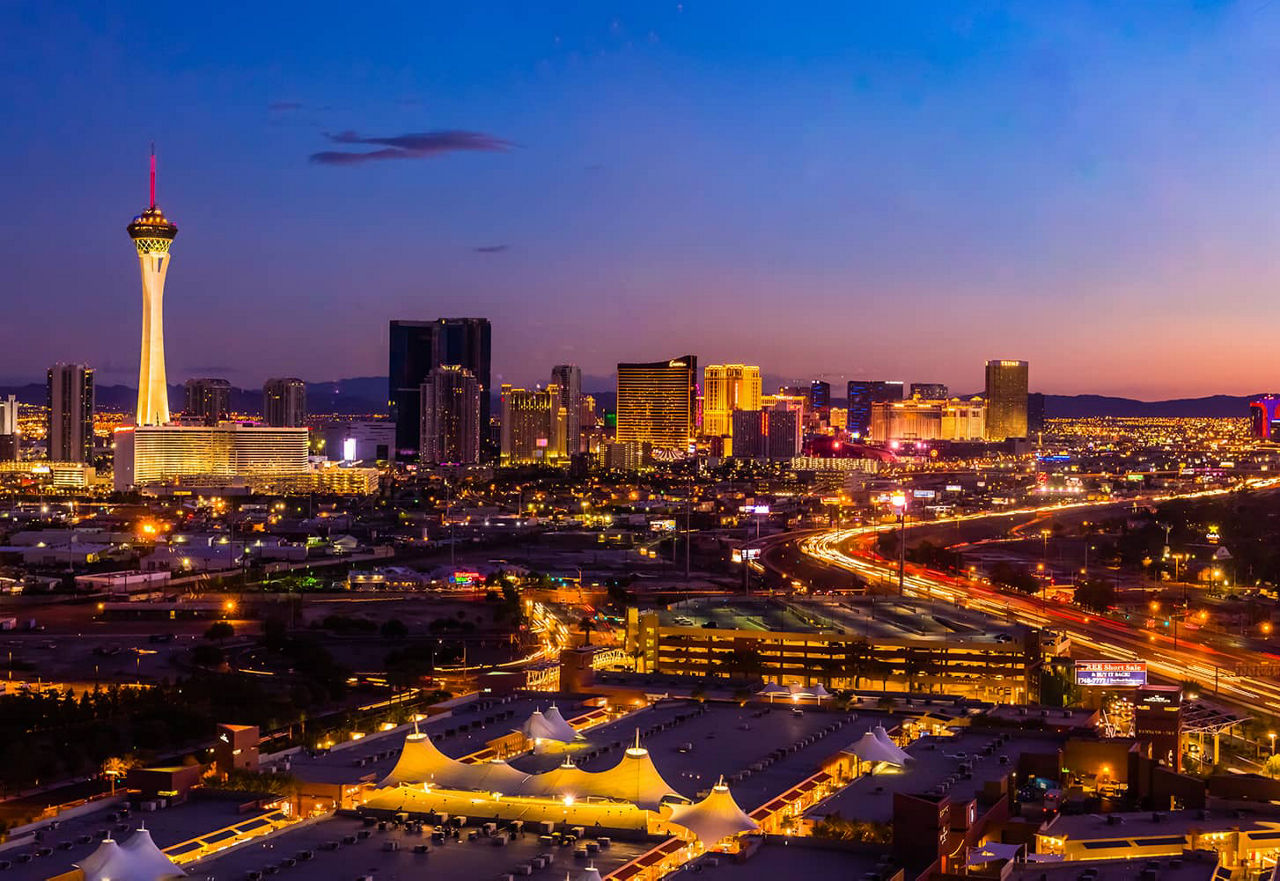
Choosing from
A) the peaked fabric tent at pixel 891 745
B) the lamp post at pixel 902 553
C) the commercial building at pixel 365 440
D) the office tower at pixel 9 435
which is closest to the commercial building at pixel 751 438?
the commercial building at pixel 365 440

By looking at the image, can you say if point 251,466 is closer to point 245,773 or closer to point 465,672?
point 465,672

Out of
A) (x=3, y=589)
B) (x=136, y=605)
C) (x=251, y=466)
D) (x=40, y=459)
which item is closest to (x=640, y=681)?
(x=136, y=605)

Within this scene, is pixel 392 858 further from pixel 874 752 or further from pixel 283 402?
pixel 283 402

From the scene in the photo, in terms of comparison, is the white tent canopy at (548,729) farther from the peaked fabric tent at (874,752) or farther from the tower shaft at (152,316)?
the tower shaft at (152,316)

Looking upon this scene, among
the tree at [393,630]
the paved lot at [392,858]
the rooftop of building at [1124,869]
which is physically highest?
the paved lot at [392,858]

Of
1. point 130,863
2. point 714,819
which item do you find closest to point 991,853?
point 714,819

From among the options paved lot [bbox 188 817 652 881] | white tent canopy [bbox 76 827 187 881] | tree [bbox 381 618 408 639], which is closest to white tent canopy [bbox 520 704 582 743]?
paved lot [bbox 188 817 652 881]
